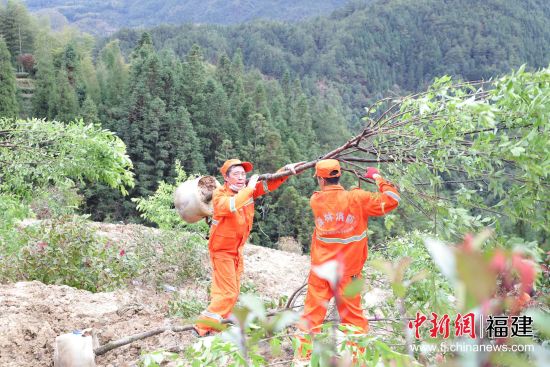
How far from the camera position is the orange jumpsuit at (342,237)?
168 inches

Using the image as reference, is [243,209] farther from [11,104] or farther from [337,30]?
[337,30]

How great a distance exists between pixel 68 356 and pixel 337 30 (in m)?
140

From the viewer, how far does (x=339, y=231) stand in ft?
14.3

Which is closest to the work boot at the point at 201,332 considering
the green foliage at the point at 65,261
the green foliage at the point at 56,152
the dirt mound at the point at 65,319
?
the dirt mound at the point at 65,319

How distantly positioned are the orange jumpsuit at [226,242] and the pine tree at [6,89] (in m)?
33.8

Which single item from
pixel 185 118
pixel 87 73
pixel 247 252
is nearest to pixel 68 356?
pixel 247 252

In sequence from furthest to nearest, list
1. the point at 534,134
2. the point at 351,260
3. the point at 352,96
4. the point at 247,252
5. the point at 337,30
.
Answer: the point at 337,30
the point at 352,96
the point at 247,252
the point at 351,260
the point at 534,134

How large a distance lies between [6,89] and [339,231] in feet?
119

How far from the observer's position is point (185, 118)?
42062mm

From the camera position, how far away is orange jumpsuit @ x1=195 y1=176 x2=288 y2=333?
4.73 m

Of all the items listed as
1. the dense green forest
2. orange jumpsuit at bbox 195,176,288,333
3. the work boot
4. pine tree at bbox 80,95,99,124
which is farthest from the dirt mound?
pine tree at bbox 80,95,99,124

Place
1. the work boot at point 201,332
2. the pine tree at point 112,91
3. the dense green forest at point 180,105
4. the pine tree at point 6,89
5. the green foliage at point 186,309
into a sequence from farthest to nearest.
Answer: the pine tree at point 112,91, the dense green forest at point 180,105, the pine tree at point 6,89, the green foliage at point 186,309, the work boot at point 201,332

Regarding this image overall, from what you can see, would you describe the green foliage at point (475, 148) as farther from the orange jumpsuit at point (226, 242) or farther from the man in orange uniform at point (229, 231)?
the orange jumpsuit at point (226, 242)

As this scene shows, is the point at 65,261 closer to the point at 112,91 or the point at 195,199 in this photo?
the point at 195,199
